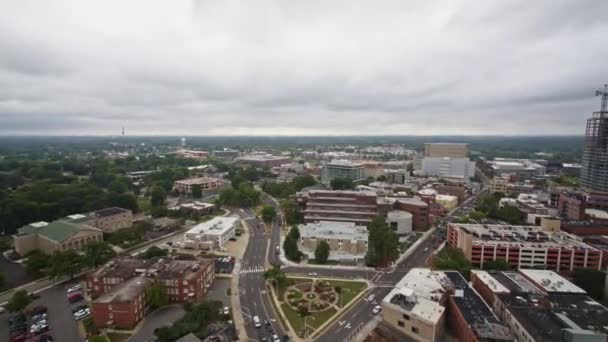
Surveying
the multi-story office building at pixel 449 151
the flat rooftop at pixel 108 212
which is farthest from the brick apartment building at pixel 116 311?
the multi-story office building at pixel 449 151

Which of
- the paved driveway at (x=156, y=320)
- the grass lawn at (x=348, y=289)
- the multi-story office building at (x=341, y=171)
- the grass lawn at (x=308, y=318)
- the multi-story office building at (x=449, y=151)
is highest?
the multi-story office building at (x=449, y=151)

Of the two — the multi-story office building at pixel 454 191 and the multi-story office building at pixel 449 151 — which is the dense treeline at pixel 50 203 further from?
the multi-story office building at pixel 449 151

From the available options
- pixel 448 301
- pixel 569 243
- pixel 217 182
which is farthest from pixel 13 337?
pixel 217 182

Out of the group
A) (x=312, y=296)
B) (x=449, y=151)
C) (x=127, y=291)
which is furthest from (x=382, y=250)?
(x=449, y=151)

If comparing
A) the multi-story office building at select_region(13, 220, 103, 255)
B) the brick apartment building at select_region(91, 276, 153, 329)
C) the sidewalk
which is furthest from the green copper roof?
the sidewalk

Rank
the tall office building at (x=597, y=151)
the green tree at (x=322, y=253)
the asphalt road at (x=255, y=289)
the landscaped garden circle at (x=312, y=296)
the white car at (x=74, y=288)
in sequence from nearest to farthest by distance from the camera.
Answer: the asphalt road at (x=255, y=289) → the landscaped garden circle at (x=312, y=296) → the white car at (x=74, y=288) → the green tree at (x=322, y=253) → the tall office building at (x=597, y=151)

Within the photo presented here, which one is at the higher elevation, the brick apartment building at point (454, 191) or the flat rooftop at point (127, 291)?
the brick apartment building at point (454, 191)
